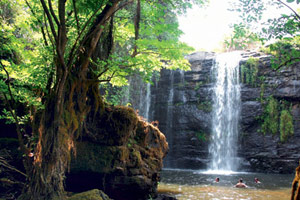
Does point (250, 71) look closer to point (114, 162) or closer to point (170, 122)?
point (170, 122)

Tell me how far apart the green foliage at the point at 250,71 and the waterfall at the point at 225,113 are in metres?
0.53

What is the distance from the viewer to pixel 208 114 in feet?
67.1

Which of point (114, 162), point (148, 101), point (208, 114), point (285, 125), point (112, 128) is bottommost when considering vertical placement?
point (114, 162)

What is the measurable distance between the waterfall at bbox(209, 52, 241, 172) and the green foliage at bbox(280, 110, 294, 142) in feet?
9.70

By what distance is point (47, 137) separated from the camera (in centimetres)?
579

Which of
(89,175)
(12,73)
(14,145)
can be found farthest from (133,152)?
(12,73)

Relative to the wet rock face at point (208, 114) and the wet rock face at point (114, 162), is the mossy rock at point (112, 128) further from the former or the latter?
the wet rock face at point (208, 114)

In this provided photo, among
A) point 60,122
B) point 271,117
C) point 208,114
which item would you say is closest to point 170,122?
point 208,114

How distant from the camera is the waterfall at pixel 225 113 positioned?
18.9 metres

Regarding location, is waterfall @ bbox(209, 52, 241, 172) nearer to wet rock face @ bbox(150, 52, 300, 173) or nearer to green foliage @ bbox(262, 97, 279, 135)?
wet rock face @ bbox(150, 52, 300, 173)

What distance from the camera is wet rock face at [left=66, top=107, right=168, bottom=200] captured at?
24.0 feet

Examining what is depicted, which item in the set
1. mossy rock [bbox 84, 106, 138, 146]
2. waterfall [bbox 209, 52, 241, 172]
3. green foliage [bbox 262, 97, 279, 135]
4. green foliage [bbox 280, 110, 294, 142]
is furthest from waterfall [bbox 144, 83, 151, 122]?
mossy rock [bbox 84, 106, 138, 146]

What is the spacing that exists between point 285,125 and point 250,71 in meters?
4.71

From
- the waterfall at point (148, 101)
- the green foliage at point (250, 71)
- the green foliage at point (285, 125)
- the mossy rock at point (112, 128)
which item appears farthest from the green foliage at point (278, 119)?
the mossy rock at point (112, 128)
